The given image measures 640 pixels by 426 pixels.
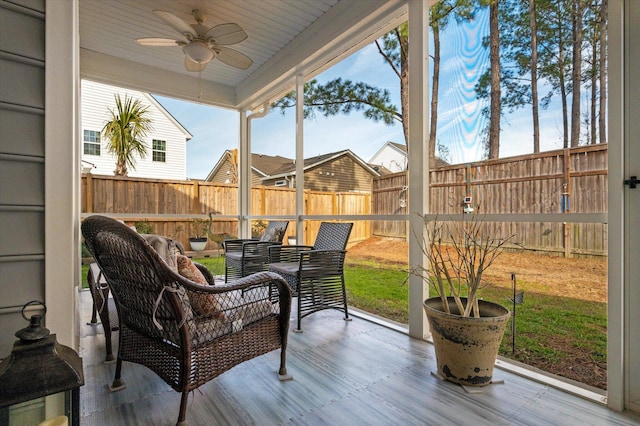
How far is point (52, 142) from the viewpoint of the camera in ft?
3.97

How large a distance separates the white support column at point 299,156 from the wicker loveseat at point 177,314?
2.47 meters

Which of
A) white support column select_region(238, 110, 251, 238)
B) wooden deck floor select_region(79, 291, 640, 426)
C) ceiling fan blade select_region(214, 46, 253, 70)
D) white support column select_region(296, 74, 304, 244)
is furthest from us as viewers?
white support column select_region(238, 110, 251, 238)

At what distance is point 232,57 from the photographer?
376 centimetres

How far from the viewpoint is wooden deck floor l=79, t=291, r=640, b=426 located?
5.26ft

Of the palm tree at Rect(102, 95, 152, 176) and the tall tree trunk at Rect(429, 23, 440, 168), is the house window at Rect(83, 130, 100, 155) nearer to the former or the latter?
the palm tree at Rect(102, 95, 152, 176)

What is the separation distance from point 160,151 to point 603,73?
7.95 m

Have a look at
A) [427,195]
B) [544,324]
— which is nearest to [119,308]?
[427,195]

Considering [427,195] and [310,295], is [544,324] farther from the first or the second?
[310,295]

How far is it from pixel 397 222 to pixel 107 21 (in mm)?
4097

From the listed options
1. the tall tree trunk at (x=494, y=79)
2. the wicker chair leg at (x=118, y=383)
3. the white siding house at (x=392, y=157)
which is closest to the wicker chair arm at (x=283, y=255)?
the white siding house at (x=392, y=157)

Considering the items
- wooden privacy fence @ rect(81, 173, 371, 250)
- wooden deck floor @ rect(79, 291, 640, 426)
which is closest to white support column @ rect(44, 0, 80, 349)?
wooden deck floor @ rect(79, 291, 640, 426)

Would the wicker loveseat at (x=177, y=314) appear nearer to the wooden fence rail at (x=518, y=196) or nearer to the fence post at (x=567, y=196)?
the wooden fence rail at (x=518, y=196)

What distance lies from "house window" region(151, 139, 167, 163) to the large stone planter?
725cm

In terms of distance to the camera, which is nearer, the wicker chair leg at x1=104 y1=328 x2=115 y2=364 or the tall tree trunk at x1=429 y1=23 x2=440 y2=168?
the wicker chair leg at x1=104 y1=328 x2=115 y2=364
